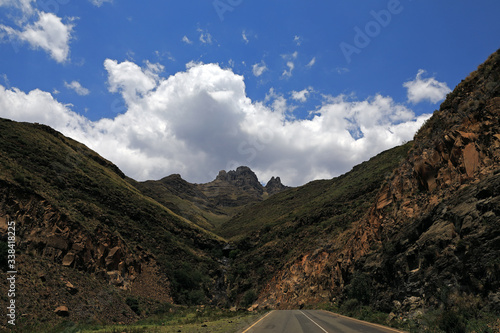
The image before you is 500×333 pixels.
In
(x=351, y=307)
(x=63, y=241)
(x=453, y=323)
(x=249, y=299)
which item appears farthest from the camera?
(x=249, y=299)

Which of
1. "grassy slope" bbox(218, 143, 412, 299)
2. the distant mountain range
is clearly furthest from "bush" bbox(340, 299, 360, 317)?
"grassy slope" bbox(218, 143, 412, 299)

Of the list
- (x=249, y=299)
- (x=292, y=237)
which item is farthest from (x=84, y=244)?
(x=292, y=237)

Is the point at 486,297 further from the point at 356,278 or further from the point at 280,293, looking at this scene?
the point at 280,293

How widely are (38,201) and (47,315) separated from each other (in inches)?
496

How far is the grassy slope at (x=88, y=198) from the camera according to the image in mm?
30688

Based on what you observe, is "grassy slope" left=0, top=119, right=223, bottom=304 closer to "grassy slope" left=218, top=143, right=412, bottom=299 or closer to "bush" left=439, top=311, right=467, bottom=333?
"grassy slope" left=218, top=143, right=412, bottom=299

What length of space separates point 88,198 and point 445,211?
4511cm

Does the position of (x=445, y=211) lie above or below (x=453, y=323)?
above

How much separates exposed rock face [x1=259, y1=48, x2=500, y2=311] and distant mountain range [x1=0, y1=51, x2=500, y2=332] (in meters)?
0.07

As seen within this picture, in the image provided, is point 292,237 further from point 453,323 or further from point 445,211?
point 453,323

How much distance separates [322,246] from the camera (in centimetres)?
4338

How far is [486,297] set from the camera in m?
9.53

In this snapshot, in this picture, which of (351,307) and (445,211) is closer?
(445,211)

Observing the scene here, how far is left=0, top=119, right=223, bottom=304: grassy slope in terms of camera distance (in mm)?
30688
